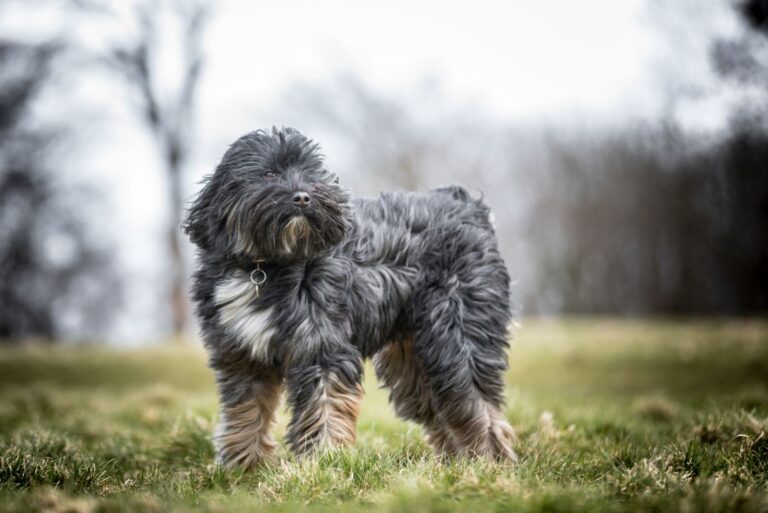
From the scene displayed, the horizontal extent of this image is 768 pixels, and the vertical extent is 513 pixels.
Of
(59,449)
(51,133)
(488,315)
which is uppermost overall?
(51,133)

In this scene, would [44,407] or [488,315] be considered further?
[44,407]

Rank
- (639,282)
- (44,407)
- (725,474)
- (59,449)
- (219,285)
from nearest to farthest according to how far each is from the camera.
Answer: (725,474), (219,285), (59,449), (44,407), (639,282)

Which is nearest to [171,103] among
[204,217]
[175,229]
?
[175,229]

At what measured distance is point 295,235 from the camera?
4.46 meters

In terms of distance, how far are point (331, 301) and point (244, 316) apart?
51 cm

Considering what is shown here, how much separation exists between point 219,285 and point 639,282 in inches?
767

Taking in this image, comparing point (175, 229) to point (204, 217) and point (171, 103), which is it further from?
point (204, 217)

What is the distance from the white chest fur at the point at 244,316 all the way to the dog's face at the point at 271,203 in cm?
18

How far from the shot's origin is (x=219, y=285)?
4.67 metres

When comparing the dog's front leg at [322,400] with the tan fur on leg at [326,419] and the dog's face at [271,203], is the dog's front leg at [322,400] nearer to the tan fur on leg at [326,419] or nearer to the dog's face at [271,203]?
the tan fur on leg at [326,419]

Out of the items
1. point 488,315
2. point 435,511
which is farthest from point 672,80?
point 435,511

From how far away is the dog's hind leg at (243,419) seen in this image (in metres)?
4.79

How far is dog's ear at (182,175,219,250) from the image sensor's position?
4.71 m

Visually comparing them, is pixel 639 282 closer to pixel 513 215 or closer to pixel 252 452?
pixel 513 215
